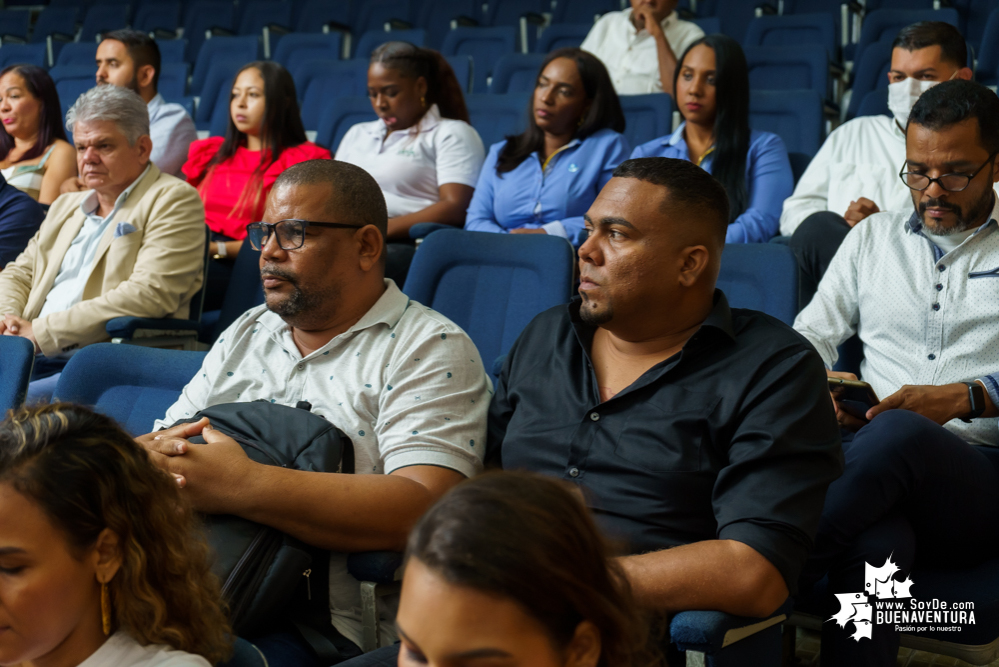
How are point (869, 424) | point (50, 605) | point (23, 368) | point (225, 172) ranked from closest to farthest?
point (50, 605) → point (869, 424) → point (23, 368) → point (225, 172)

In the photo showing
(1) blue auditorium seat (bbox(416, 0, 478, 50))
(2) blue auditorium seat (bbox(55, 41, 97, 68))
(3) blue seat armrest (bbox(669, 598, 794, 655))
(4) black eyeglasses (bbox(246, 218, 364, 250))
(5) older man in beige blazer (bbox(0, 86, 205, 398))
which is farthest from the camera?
(1) blue auditorium seat (bbox(416, 0, 478, 50))

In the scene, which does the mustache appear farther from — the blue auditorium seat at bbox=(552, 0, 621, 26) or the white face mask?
the blue auditorium seat at bbox=(552, 0, 621, 26)

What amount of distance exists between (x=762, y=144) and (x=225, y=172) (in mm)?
1907

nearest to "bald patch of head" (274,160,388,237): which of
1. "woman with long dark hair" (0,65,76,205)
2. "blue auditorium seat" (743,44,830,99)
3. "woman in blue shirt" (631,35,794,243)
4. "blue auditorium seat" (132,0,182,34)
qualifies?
"woman in blue shirt" (631,35,794,243)

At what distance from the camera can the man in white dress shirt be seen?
4.09 meters

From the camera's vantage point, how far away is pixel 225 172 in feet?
11.2

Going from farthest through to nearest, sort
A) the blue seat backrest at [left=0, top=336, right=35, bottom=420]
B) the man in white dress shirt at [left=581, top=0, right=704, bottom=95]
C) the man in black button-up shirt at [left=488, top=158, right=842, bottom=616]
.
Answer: the man in white dress shirt at [left=581, top=0, right=704, bottom=95], the blue seat backrest at [left=0, top=336, right=35, bottom=420], the man in black button-up shirt at [left=488, top=158, right=842, bottom=616]

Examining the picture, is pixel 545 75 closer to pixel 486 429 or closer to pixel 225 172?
pixel 225 172

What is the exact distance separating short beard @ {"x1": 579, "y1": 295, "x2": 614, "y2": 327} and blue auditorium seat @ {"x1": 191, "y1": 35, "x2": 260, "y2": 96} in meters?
4.40

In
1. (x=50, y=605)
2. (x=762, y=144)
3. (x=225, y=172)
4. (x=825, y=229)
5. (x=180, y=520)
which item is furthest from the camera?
(x=225, y=172)

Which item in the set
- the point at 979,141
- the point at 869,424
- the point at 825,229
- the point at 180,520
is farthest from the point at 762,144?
the point at 180,520

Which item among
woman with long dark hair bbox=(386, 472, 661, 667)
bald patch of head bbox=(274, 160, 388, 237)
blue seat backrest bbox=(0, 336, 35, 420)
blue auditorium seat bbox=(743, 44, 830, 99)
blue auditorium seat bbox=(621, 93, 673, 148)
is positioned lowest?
blue seat backrest bbox=(0, 336, 35, 420)

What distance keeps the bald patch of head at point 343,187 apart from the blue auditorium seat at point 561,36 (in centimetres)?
343

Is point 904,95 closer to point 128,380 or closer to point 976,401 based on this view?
point 976,401
